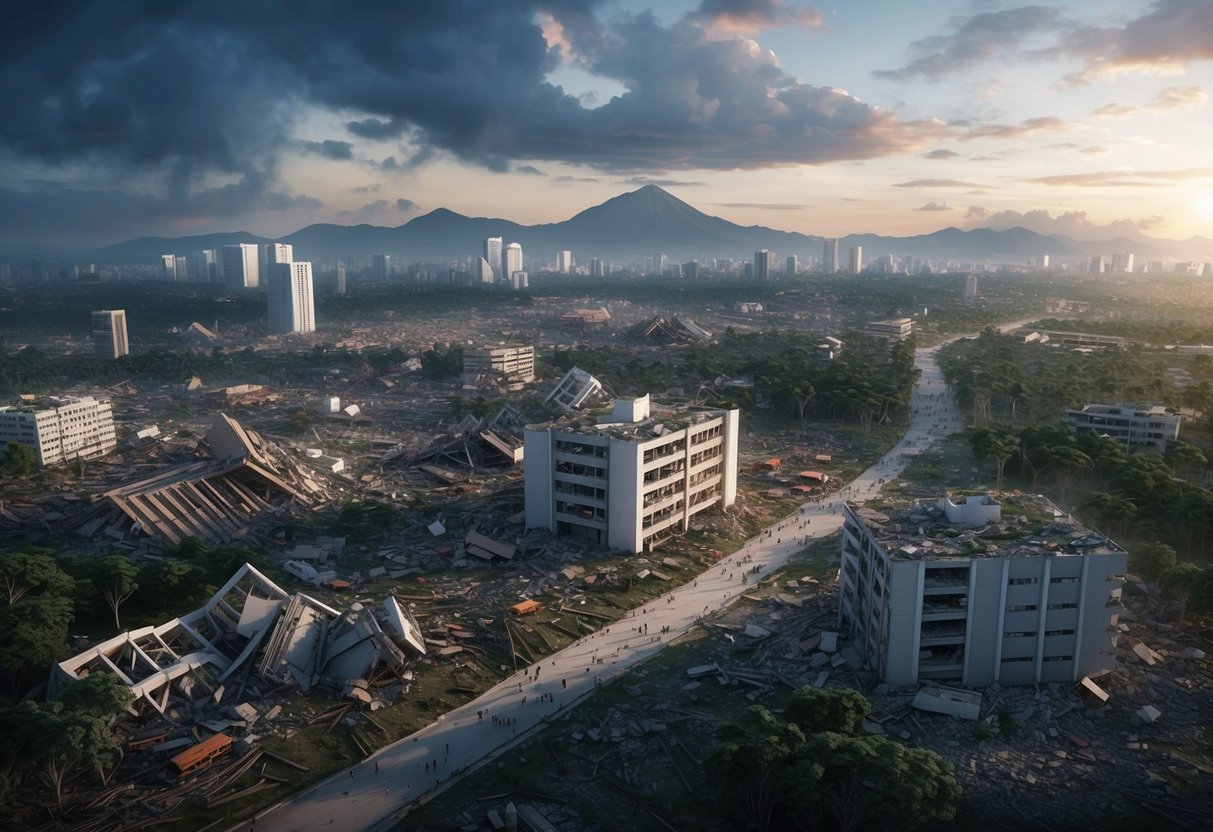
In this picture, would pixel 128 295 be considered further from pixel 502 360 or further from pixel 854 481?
pixel 854 481

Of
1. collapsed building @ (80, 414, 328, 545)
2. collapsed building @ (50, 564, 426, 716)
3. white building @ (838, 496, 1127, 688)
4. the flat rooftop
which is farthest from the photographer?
collapsed building @ (80, 414, 328, 545)

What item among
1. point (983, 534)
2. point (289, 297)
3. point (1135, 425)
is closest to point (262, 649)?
point (983, 534)

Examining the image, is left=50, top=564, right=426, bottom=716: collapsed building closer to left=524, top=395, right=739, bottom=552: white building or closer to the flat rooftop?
left=524, top=395, right=739, bottom=552: white building

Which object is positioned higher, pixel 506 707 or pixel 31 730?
pixel 31 730

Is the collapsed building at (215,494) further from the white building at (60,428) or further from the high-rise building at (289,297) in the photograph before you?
the high-rise building at (289,297)

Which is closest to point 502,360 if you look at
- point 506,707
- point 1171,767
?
point 506,707

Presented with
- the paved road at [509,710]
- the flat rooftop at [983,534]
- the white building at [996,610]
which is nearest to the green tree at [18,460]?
the paved road at [509,710]

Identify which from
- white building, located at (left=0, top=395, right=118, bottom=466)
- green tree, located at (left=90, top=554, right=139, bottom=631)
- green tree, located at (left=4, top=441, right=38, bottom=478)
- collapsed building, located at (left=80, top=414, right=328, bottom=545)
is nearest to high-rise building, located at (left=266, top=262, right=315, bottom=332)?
white building, located at (left=0, top=395, right=118, bottom=466)
